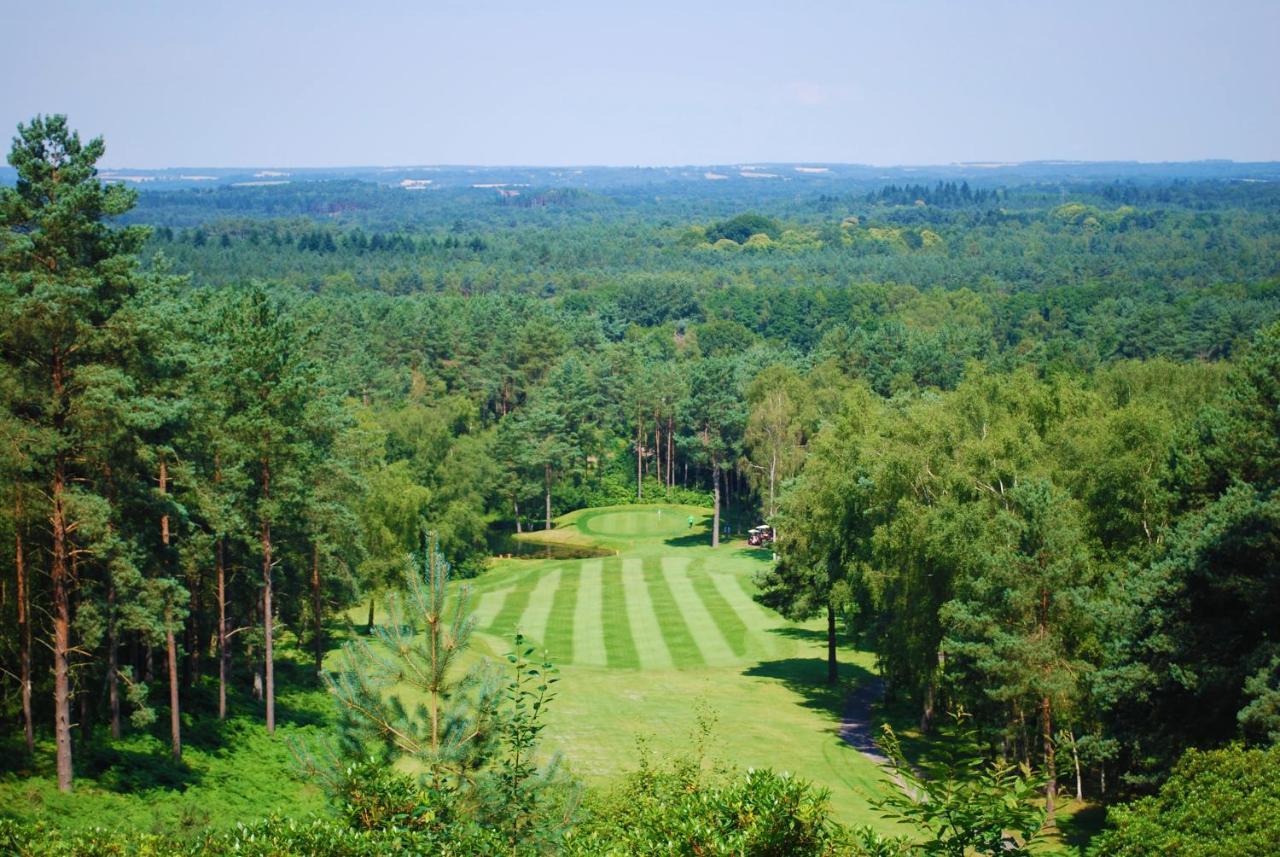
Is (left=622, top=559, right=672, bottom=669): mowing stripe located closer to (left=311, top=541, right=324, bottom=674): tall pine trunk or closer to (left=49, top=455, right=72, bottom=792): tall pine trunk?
(left=311, top=541, right=324, bottom=674): tall pine trunk

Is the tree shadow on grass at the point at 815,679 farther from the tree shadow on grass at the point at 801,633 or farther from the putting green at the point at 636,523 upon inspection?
the putting green at the point at 636,523

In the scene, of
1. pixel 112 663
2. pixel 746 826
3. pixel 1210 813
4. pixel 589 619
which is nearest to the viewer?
pixel 746 826

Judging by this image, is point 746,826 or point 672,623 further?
point 672,623

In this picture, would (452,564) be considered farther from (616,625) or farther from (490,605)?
(490,605)

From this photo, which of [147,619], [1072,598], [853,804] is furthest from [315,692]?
[1072,598]

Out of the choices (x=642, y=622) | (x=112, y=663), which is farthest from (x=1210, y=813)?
(x=642, y=622)

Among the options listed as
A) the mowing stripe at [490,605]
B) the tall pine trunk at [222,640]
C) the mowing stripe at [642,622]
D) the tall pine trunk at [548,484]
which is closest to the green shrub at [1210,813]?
the tall pine trunk at [222,640]
